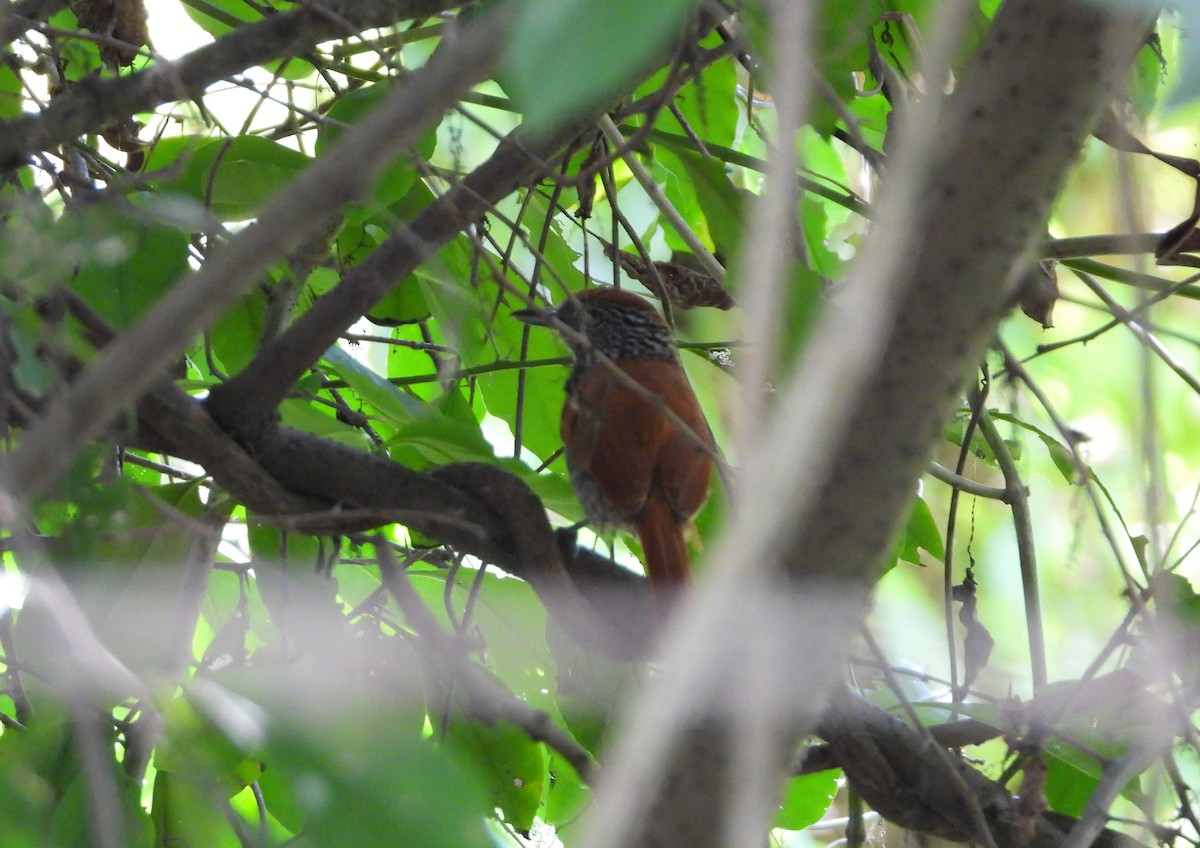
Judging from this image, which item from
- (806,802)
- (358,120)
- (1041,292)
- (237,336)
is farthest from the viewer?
(806,802)

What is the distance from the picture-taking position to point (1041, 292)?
1.90m

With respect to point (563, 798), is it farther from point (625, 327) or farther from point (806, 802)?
point (625, 327)

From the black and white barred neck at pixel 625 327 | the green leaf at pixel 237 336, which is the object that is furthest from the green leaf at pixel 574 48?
the black and white barred neck at pixel 625 327

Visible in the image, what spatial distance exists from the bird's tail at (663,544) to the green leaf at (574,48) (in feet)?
6.07

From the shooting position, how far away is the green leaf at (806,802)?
2256 mm

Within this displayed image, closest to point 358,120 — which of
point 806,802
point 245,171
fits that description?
point 245,171

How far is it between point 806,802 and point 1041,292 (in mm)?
1087

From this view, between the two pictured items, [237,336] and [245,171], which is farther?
[237,336]

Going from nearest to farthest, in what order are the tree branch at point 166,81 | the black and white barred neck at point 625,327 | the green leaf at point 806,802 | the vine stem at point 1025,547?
the tree branch at point 166,81
the vine stem at point 1025,547
the green leaf at point 806,802
the black and white barred neck at point 625,327

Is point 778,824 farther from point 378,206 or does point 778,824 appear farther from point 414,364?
point 378,206

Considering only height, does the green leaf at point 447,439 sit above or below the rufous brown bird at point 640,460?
below

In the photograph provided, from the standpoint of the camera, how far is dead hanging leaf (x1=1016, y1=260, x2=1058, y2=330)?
1847 mm

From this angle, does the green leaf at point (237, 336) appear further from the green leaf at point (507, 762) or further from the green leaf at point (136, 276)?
the green leaf at point (507, 762)

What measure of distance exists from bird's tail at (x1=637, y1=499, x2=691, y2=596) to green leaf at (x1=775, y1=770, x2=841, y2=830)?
466mm
